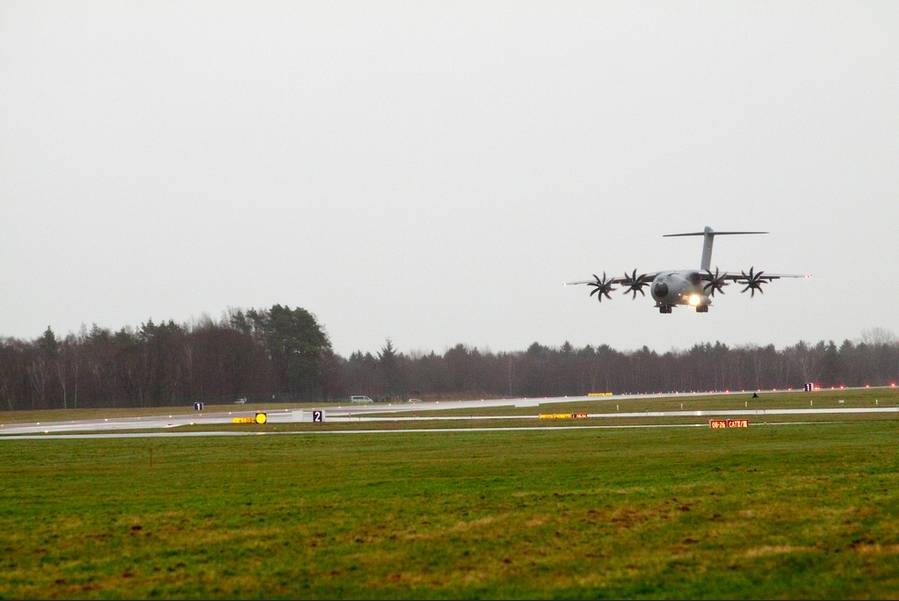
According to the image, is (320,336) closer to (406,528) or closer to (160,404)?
(160,404)

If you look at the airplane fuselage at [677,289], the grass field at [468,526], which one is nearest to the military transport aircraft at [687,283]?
the airplane fuselage at [677,289]

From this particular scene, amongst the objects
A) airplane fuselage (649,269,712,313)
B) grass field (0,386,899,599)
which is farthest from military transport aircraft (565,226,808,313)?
grass field (0,386,899,599)

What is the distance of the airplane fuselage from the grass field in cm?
3515

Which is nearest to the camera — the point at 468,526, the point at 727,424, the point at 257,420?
the point at 468,526

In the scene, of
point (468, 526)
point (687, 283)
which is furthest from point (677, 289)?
point (468, 526)

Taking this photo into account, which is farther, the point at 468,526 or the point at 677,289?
the point at 677,289

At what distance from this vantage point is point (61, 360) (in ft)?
546

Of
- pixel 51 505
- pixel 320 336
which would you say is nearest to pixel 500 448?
pixel 51 505

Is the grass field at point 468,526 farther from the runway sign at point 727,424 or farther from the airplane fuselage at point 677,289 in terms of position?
Answer: the airplane fuselage at point 677,289

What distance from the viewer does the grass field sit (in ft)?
51.4

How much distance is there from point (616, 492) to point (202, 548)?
1013 cm

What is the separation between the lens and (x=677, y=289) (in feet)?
241

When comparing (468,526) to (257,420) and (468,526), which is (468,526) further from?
(257,420)

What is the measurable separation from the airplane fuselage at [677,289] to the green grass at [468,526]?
35456 mm
